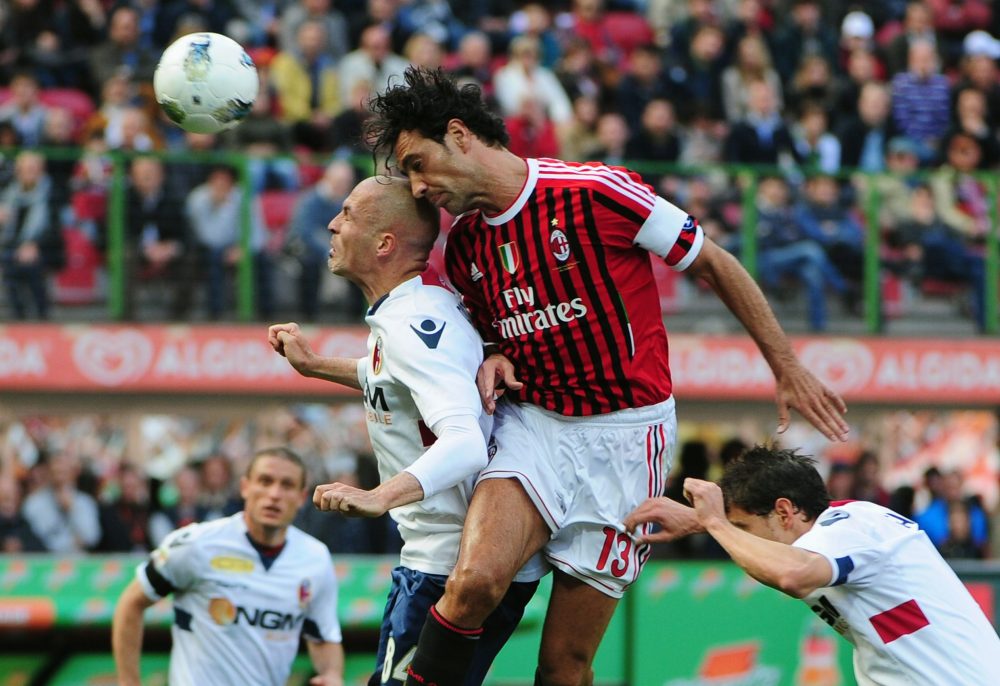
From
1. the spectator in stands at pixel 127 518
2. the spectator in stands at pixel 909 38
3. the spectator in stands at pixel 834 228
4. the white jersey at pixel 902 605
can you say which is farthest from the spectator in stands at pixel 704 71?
the white jersey at pixel 902 605

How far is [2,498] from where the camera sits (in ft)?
34.4

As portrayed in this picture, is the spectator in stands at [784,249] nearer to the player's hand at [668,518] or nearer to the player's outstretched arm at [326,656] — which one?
the player's outstretched arm at [326,656]

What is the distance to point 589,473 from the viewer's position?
4789mm

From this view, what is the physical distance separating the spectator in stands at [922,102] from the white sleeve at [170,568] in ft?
30.4

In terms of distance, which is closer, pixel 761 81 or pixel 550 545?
pixel 550 545

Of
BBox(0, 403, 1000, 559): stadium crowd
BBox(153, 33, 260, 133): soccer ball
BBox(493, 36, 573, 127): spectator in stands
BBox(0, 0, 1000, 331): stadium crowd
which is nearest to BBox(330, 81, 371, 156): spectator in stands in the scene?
BBox(0, 0, 1000, 331): stadium crowd

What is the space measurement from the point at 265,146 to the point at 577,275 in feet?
25.3

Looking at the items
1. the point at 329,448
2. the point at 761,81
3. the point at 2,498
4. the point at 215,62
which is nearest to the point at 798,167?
the point at 761,81

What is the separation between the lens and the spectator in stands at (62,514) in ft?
34.9

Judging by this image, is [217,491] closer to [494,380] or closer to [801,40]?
[494,380]

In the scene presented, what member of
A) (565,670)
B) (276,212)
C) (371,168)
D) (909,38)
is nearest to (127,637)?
(565,670)

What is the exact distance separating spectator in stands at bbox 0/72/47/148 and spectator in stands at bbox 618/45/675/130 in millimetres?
5049

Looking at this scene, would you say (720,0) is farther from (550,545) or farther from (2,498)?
(550,545)

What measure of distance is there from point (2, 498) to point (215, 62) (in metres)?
6.18
